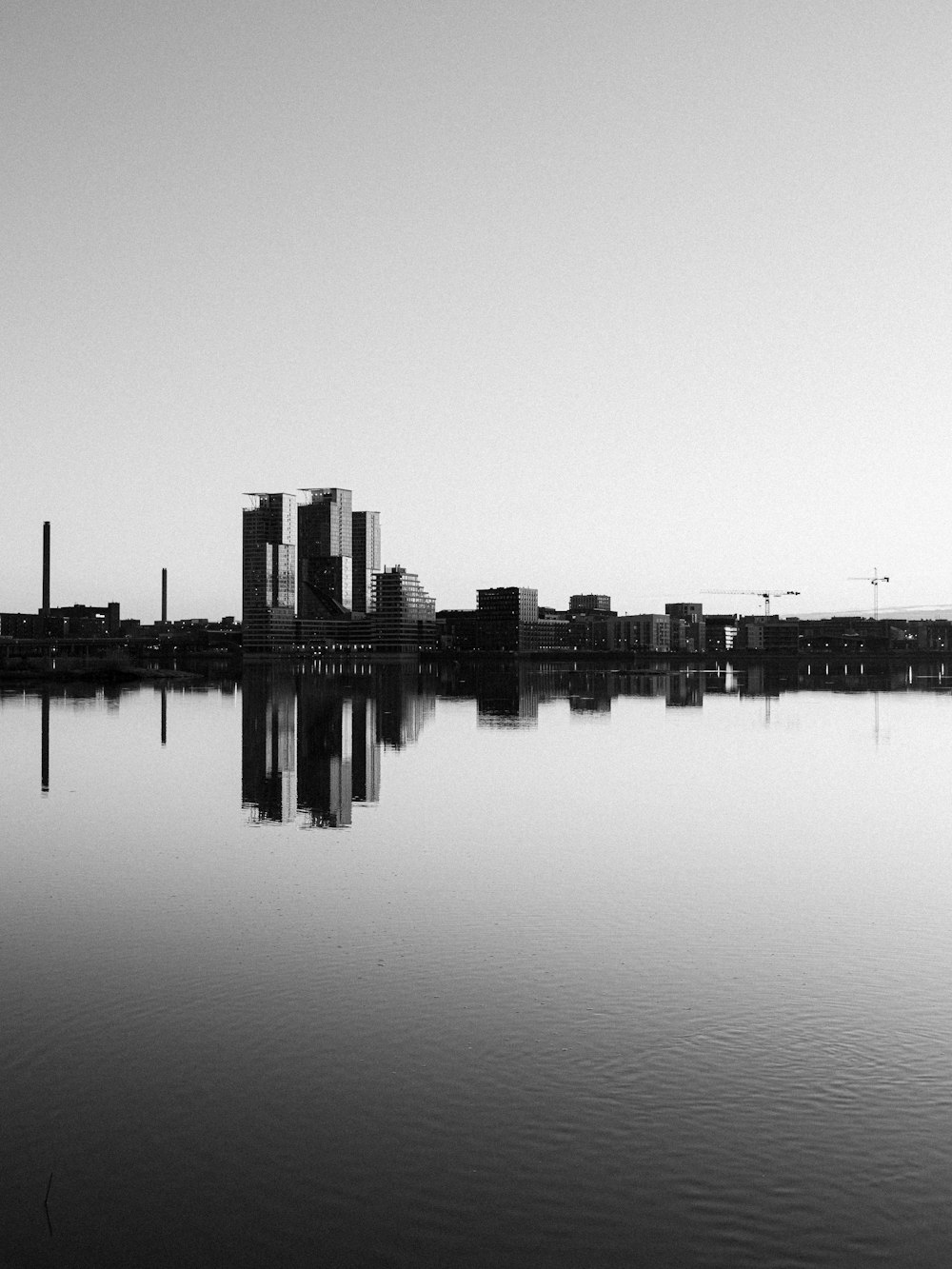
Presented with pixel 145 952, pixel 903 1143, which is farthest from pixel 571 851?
pixel 903 1143

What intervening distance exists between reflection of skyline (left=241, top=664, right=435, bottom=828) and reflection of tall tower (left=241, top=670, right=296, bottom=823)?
3 centimetres

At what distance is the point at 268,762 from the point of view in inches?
2051

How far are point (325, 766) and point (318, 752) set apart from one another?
19.9 ft

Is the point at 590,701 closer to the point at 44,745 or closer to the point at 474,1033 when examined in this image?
the point at 44,745

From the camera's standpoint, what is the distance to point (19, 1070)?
47.0 ft

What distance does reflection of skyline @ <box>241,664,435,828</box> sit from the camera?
38750 millimetres

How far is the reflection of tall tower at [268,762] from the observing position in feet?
126

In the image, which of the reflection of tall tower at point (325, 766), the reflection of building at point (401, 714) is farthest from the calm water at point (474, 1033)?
the reflection of building at point (401, 714)

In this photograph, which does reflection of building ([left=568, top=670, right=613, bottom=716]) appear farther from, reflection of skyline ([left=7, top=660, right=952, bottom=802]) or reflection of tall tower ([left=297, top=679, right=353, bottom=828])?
reflection of tall tower ([left=297, top=679, right=353, bottom=828])

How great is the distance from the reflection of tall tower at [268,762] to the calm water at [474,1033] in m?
1.14

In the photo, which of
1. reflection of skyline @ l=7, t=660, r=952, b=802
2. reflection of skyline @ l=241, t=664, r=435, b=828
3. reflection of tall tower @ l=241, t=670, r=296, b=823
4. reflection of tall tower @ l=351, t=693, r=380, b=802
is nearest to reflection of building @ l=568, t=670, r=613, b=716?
reflection of skyline @ l=7, t=660, r=952, b=802

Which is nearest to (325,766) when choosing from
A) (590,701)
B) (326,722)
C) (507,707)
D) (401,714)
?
(326,722)

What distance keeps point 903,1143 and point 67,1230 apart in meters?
8.88

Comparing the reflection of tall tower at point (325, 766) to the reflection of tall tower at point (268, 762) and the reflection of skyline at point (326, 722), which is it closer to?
the reflection of skyline at point (326, 722)
